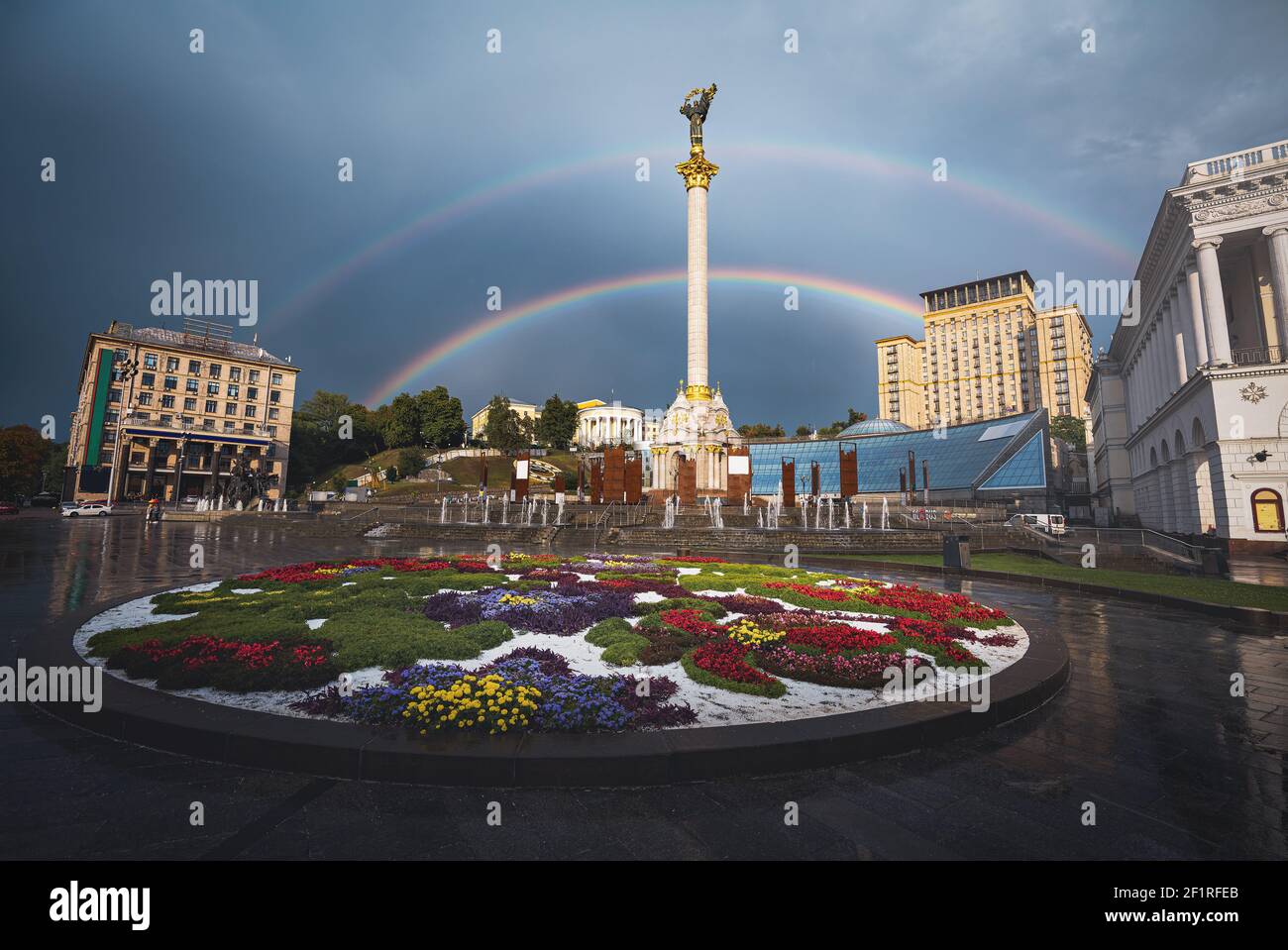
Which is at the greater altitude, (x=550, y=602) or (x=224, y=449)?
(x=224, y=449)

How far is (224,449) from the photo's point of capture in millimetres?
70375

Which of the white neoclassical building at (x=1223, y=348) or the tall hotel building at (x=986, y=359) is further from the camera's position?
the tall hotel building at (x=986, y=359)

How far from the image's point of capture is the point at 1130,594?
13008 millimetres

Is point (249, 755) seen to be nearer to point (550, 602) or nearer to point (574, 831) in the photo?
point (574, 831)

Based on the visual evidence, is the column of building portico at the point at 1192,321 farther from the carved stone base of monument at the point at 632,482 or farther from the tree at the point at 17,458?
the tree at the point at 17,458

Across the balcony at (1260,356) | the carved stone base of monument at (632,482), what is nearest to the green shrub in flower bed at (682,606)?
the carved stone base of monument at (632,482)

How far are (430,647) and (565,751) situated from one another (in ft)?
10.4

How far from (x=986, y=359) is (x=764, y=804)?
142491mm

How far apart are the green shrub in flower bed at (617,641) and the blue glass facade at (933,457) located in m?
65.5

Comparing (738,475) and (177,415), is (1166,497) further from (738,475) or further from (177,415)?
(177,415)

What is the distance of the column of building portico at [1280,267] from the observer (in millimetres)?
26312

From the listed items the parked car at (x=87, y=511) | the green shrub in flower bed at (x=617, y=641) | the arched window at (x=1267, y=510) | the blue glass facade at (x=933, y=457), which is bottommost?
→ the green shrub in flower bed at (x=617, y=641)

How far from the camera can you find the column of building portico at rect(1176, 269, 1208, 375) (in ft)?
94.6
